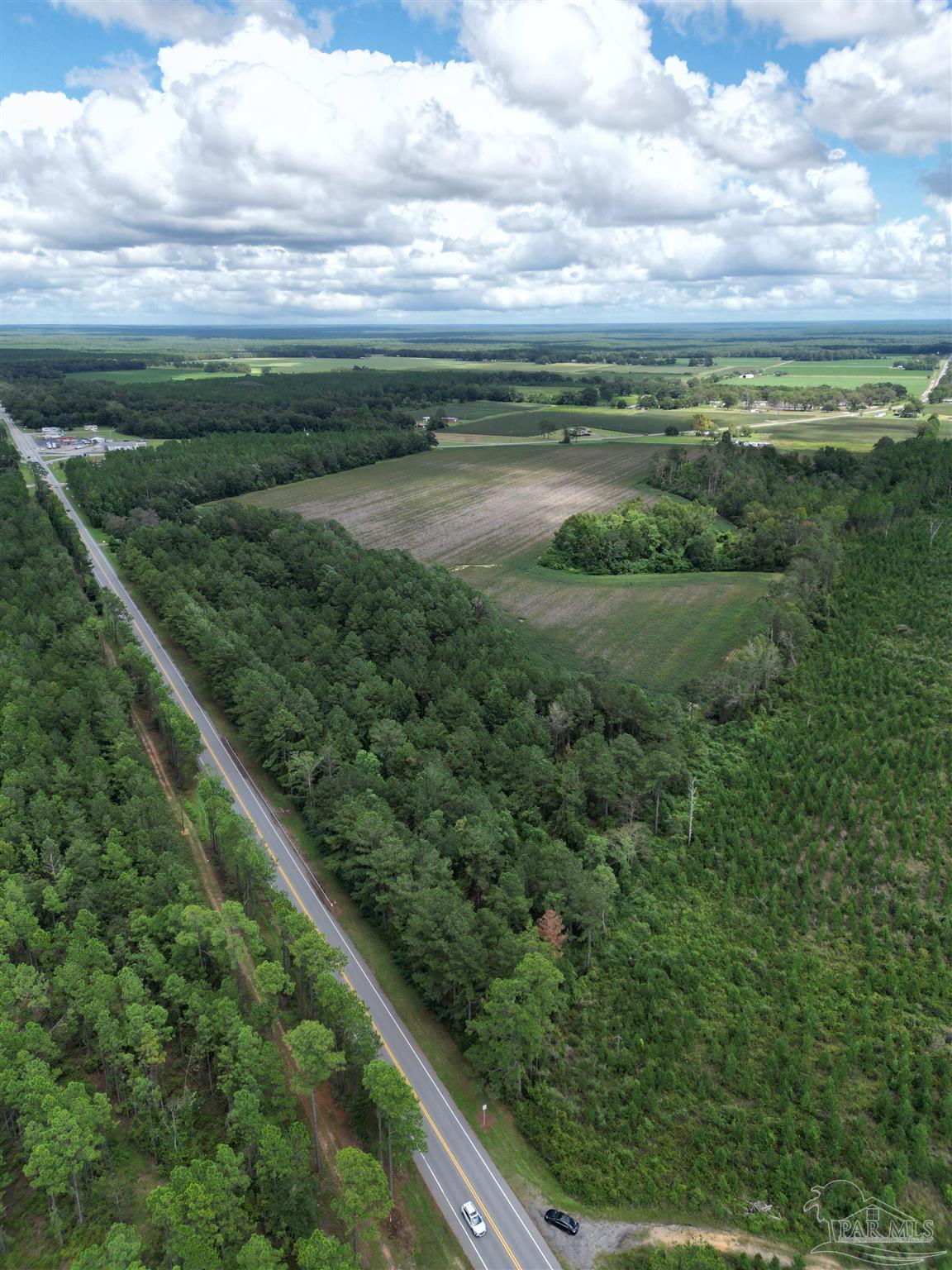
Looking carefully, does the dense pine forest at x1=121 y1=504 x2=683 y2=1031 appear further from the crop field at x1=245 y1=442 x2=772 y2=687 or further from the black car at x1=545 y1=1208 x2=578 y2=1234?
the crop field at x1=245 y1=442 x2=772 y2=687

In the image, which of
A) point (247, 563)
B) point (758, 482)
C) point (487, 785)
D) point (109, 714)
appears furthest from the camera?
point (758, 482)

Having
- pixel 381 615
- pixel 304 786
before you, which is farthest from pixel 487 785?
pixel 381 615

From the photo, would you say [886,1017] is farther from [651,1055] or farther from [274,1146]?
[274,1146]

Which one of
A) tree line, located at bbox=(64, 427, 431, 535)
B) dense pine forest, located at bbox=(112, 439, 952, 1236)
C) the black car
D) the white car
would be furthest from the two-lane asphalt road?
tree line, located at bbox=(64, 427, 431, 535)

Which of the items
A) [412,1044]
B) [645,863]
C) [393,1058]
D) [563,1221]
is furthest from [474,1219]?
[645,863]

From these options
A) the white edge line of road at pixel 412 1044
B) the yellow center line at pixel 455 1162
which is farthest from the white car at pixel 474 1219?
the white edge line of road at pixel 412 1044

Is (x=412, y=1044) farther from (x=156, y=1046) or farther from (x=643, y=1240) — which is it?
(x=643, y=1240)
